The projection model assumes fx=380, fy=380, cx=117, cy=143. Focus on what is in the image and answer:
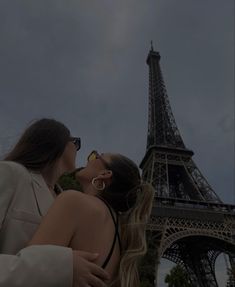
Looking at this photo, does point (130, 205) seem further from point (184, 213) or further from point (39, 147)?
point (184, 213)

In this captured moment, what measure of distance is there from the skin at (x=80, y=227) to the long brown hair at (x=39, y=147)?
1.12 feet

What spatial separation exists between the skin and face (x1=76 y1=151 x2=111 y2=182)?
13.6 inches

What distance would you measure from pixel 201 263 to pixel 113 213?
105 feet

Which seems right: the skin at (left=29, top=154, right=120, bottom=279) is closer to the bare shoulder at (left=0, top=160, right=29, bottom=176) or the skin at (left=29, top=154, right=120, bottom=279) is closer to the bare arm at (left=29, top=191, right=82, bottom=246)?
the bare arm at (left=29, top=191, right=82, bottom=246)

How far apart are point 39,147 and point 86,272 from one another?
0.75 meters

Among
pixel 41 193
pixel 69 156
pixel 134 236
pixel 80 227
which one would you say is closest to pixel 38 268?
pixel 80 227

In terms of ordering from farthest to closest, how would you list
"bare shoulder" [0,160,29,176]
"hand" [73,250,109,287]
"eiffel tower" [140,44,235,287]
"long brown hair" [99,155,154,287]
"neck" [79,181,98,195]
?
"eiffel tower" [140,44,235,287]
"neck" [79,181,98,195]
"long brown hair" [99,155,154,287]
"bare shoulder" [0,160,29,176]
"hand" [73,250,109,287]

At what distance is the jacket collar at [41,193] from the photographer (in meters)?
1.80

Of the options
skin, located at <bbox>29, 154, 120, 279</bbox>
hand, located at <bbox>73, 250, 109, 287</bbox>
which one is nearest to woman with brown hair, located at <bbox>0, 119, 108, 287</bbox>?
hand, located at <bbox>73, 250, 109, 287</bbox>

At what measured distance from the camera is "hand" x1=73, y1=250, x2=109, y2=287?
1.47 meters

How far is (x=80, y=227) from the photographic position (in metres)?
1.67

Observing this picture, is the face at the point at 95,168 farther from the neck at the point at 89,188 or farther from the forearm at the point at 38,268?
the forearm at the point at 38,268

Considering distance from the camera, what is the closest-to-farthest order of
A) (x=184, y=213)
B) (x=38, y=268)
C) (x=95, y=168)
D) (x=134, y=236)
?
(x=38, y=268), (x=134, y=236), (x=95, y=168), (x=184, y=213)

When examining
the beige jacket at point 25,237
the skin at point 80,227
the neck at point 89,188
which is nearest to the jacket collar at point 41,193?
the beige jacket at point 25,237
